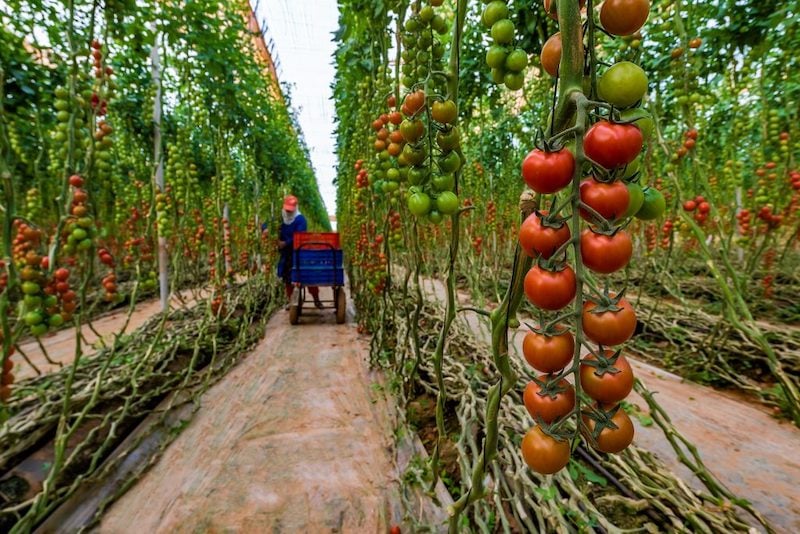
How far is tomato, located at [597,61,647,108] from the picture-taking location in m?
0.33

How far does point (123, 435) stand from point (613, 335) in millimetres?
2293

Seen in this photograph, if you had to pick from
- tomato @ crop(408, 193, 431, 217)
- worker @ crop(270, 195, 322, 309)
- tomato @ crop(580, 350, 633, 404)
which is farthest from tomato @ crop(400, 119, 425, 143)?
worker @ crop(270, 195, 322, 309)

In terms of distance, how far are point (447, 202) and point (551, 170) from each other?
1.35 feet

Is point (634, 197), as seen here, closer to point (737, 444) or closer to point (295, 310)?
point (737, 444)

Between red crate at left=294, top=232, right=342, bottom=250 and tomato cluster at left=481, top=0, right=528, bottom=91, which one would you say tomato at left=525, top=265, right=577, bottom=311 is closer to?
tomato cluster at left=481, top=0, right=528, bottom=91

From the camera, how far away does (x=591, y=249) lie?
1.20 feet

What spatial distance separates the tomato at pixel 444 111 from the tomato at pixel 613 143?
0.40 m

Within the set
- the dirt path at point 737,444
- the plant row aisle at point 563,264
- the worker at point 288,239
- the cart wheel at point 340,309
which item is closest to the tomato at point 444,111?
the plant row aisle at point 563,264

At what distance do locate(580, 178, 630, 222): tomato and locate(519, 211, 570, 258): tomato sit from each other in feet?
0.11

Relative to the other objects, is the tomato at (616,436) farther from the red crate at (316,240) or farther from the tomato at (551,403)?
the red crate at (316,240)

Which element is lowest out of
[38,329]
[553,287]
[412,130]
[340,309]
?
[340,309]

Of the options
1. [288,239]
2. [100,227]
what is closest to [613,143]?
[100,227]

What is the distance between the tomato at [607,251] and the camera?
0.36 metres

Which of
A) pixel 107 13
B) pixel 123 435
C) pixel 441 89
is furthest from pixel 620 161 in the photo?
pixel 123 435
